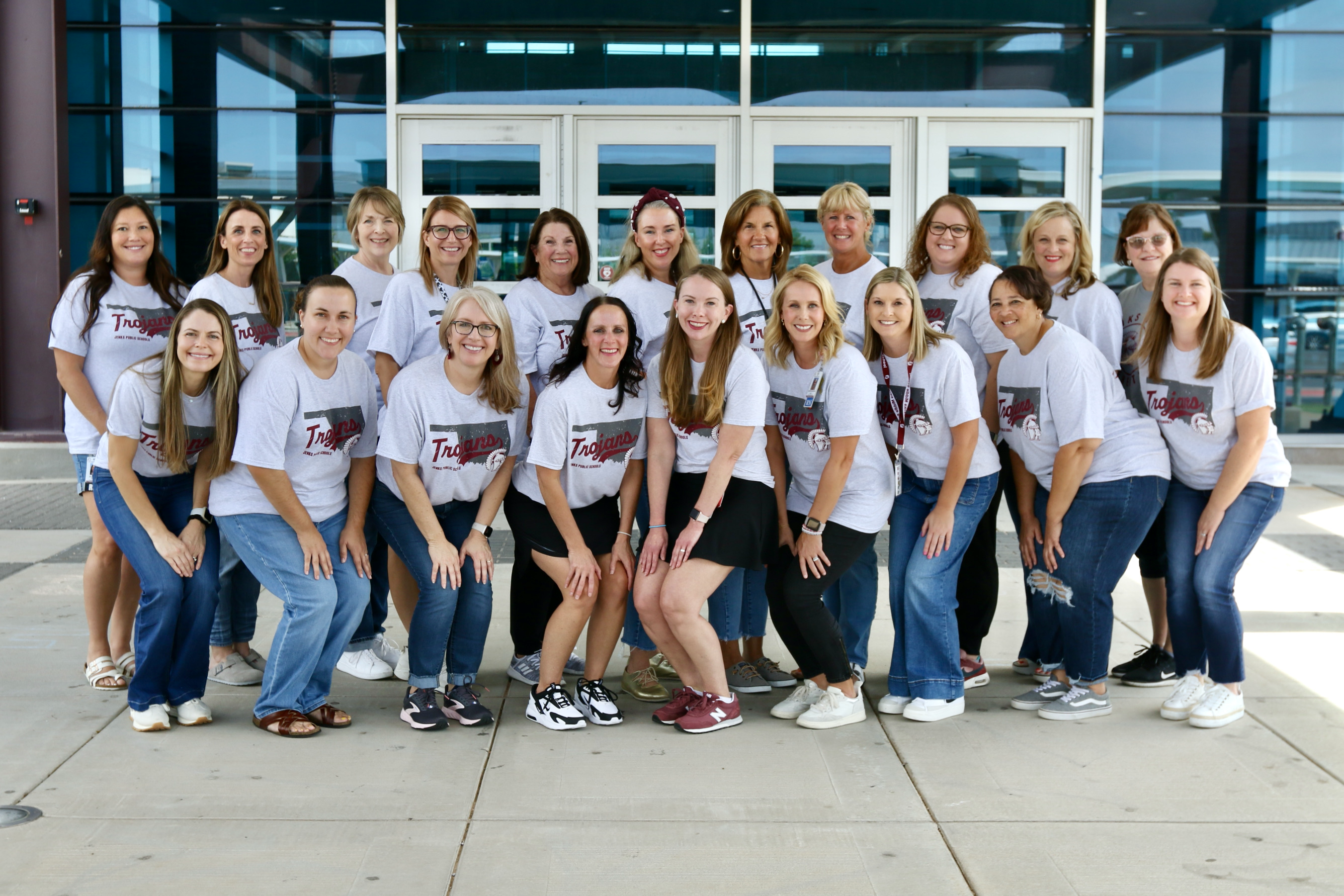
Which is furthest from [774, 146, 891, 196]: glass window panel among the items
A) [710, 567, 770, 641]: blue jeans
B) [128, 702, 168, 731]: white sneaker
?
[128, 702, 168, 731]: white sneaker

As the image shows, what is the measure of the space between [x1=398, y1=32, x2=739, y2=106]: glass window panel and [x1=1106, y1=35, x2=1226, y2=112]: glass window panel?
141 inches

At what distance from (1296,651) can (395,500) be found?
157 inches

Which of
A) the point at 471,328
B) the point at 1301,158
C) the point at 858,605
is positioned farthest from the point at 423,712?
the point at 1301,158

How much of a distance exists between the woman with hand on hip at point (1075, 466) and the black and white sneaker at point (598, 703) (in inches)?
61.4

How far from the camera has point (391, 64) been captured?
433 inches

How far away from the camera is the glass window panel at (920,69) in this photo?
1113 centimetres

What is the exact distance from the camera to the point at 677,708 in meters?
4.48

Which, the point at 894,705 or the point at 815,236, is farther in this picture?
the point at 815,236

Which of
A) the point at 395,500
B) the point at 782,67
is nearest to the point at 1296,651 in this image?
the point at 395,500

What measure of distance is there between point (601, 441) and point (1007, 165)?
8027mm

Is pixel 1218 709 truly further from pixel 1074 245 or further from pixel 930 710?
pixel 1074 245

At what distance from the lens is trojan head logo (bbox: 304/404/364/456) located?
430 cm

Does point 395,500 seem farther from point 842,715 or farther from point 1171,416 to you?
point 1171,416

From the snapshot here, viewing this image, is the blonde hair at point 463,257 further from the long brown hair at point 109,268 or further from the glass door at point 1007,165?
the glass door at point 1007,165
